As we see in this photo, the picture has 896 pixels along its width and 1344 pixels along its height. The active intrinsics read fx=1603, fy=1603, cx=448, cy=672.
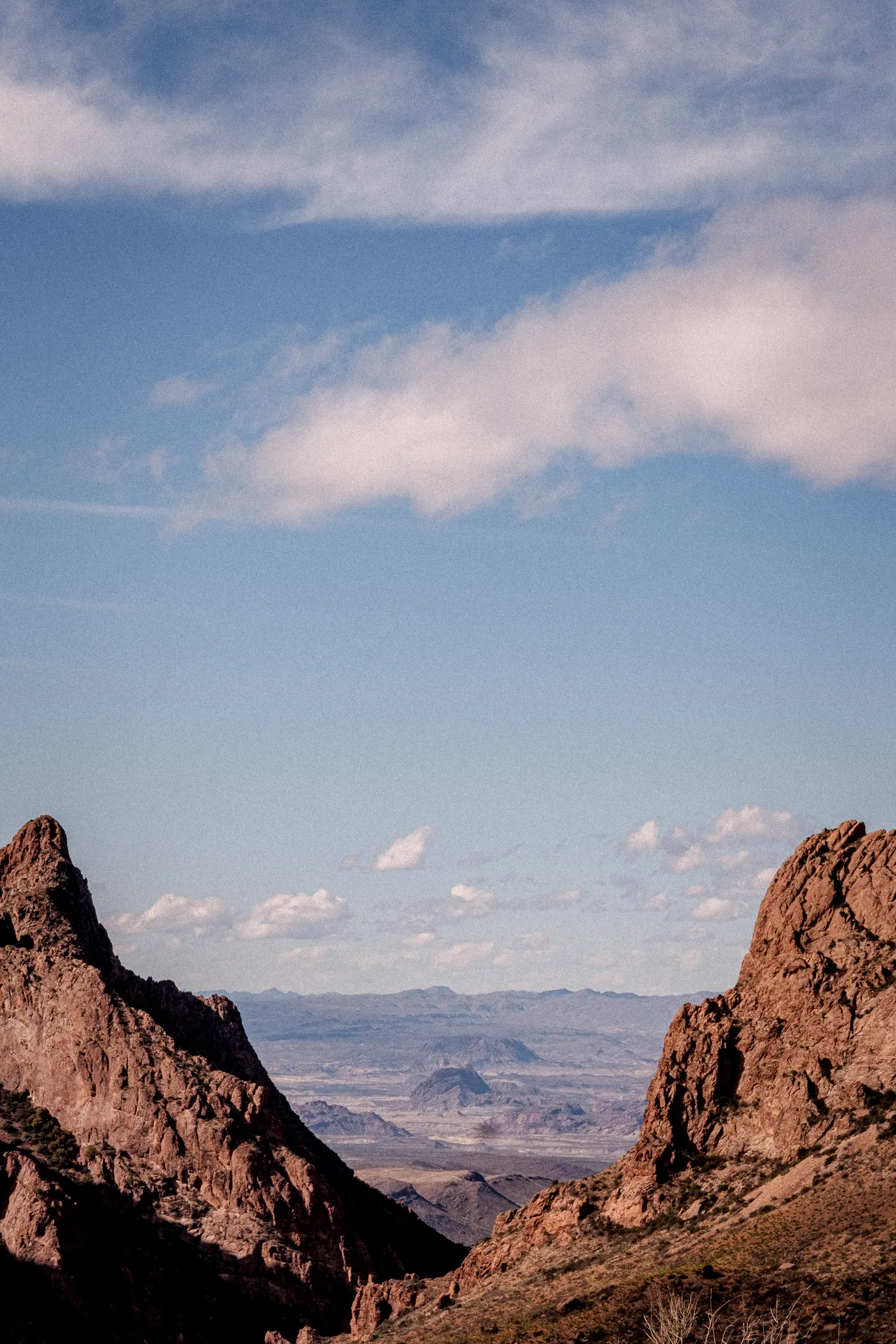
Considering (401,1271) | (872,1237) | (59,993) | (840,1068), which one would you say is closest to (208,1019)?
(59,993)

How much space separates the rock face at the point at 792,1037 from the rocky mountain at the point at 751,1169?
0.33 ft

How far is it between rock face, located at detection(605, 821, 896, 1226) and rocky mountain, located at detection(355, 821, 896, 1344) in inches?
4.0

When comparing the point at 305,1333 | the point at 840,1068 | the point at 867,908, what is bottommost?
the point at 305,1333

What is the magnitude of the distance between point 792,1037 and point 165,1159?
1751 inches

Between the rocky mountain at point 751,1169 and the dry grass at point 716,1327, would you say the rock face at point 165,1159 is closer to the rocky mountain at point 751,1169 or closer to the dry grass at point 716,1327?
the rocky mountain at point 751,1169

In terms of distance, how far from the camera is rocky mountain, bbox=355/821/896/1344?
7975 cm

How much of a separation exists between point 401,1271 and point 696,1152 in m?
26.9

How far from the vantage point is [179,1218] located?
10919 cm

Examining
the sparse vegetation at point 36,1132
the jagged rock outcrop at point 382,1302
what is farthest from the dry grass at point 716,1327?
the sparse vegetation at point 36,1132

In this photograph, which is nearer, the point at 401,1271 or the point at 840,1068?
the point at 840,1068

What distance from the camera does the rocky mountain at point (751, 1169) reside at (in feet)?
262

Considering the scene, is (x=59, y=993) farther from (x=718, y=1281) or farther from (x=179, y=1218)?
(x=718, y=1281)

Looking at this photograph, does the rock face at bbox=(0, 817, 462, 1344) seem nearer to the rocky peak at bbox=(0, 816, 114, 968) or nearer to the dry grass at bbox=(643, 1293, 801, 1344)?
the rocky peak at bbox=(0, 816, 114, 968)

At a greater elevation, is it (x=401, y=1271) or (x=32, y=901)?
(x=32, y=901)
